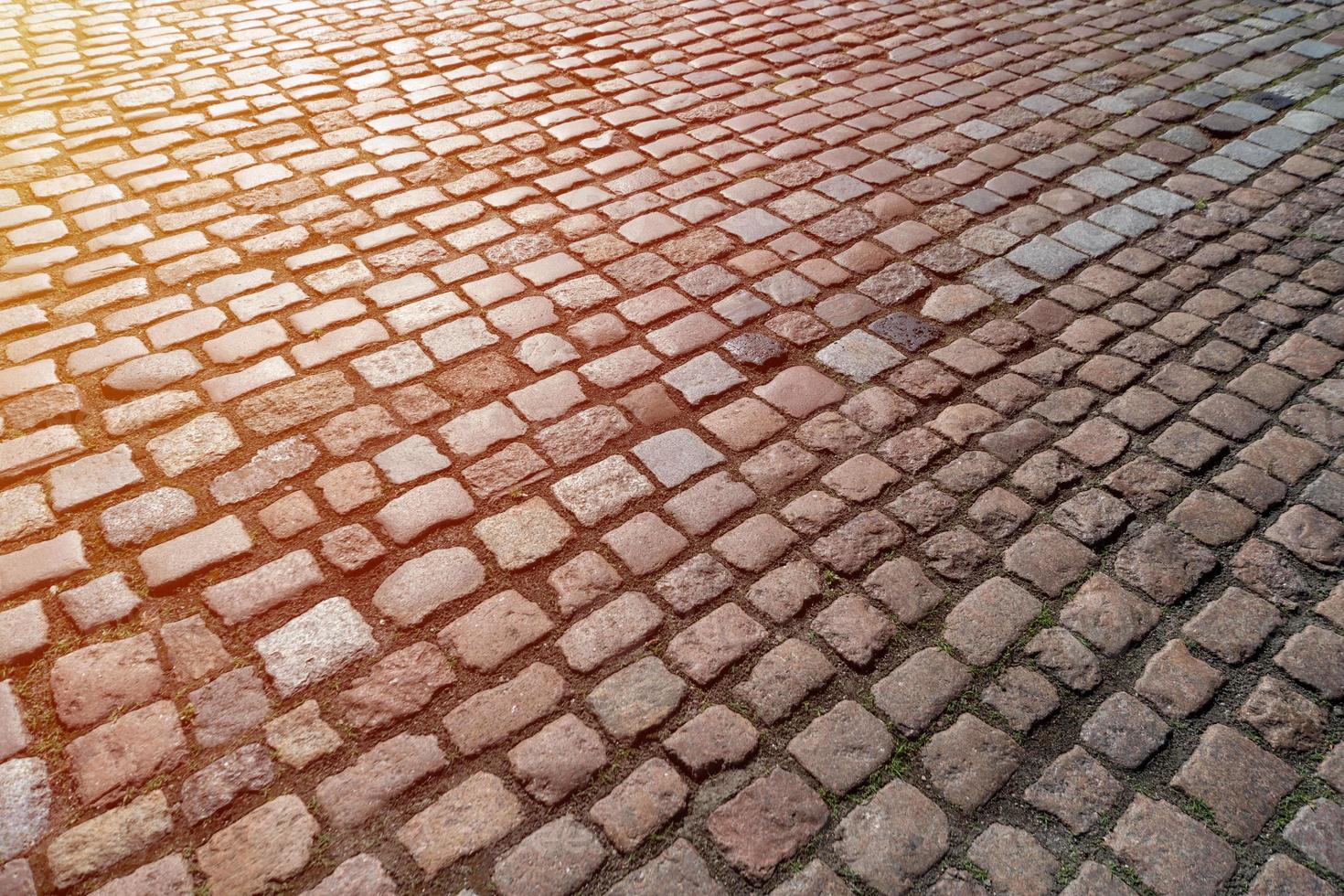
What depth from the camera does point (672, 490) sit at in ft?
9.49

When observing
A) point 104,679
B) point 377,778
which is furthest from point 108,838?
point 377,778

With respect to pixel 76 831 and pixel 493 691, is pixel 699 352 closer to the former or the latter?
pixel 493 691

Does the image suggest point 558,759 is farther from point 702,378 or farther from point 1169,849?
point 702,378

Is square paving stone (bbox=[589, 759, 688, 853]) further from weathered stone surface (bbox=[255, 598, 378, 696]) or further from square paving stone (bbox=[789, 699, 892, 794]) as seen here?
weathered stone surface (bbox=[255, 598, 378, 696])

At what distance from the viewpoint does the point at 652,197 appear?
14.0ft

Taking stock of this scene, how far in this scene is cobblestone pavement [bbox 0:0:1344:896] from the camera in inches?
82.0

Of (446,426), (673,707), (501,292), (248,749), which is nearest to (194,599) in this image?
(248,749)

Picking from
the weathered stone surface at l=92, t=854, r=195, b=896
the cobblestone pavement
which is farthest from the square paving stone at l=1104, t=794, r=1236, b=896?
the weathered stone surface at l=92, t=854, r=195, b=896

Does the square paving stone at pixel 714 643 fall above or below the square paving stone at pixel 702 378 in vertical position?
below

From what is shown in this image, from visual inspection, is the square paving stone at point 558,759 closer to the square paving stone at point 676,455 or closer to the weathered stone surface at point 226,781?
the weathered stone surface at point 226,781

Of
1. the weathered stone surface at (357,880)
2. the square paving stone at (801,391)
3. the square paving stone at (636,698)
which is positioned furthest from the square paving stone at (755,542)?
the weathered stone surface at (357,880)

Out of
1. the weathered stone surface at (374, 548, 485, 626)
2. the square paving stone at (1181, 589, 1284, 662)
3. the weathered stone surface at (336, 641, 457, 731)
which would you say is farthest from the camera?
the weathered stone surface at (374, 548, 485, 626)

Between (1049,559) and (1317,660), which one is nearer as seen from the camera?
(1317,660)

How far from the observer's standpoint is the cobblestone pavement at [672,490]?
Result: 2.08m
